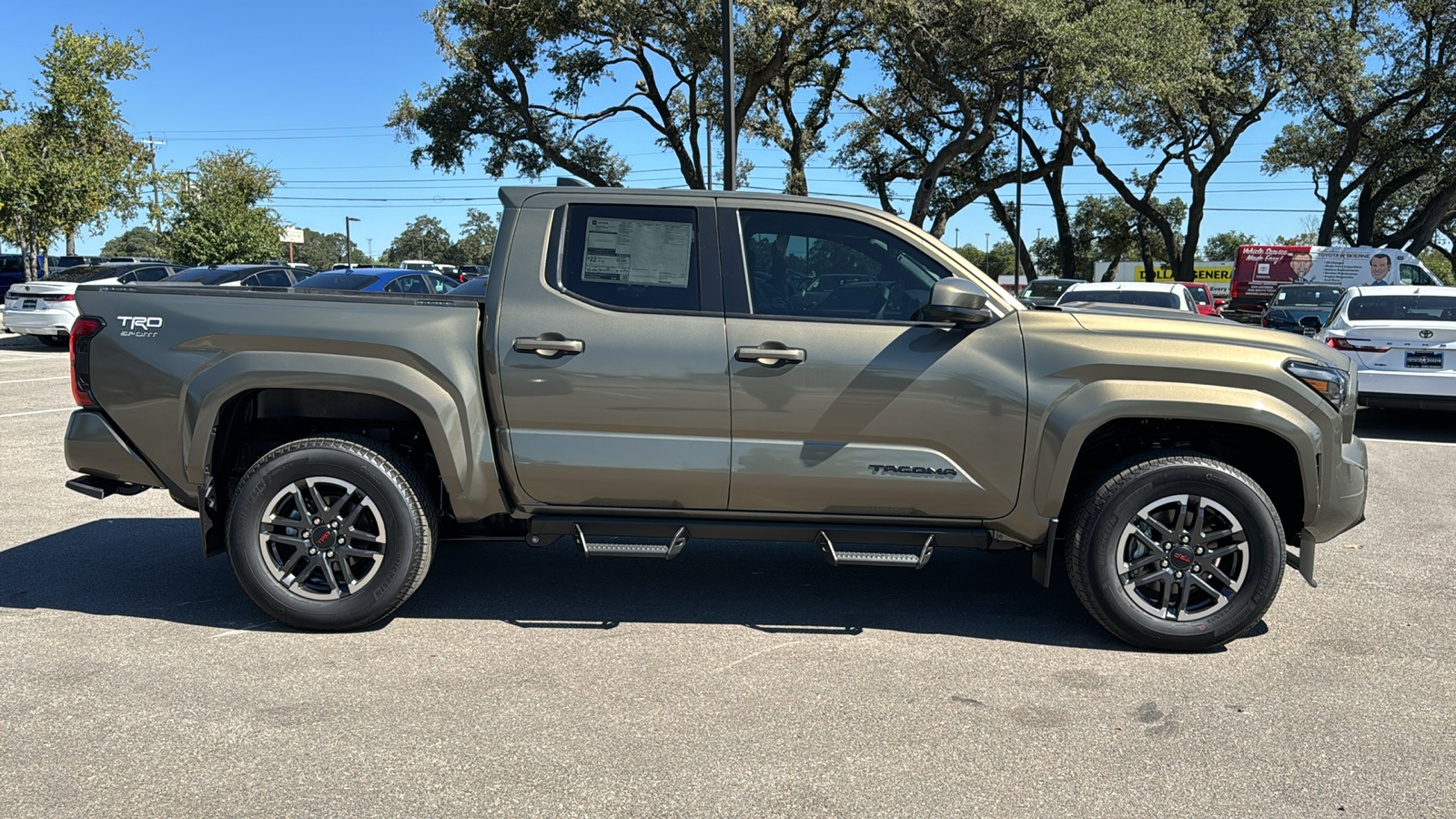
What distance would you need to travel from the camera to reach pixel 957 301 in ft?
13.9

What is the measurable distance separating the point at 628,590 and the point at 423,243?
13417 centimetres

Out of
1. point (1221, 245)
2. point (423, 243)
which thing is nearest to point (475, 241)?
point (423, 243)

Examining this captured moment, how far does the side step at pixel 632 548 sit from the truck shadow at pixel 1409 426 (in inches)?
363

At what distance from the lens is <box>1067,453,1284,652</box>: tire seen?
172 inches

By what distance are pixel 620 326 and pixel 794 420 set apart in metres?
0.82

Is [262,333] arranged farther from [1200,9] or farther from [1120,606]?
[1200,9]

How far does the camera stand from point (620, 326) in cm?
446

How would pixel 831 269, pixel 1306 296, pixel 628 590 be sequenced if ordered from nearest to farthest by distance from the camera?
pixel 831 269
pixel 628 590
pixel 1306 296

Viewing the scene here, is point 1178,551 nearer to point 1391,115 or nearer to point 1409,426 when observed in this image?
point 1409,426

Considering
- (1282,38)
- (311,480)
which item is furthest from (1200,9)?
(311,480)

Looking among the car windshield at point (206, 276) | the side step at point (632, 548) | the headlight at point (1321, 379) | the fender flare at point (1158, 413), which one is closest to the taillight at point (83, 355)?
the side step at point (632, 548)

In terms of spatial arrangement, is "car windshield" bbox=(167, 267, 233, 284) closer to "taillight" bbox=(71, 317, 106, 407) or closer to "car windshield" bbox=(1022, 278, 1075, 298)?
"taillight" bbox=(71, 317, 106, 407)

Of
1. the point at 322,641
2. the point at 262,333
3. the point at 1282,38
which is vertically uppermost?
the point at 1282,38

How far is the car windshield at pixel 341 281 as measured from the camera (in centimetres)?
1709
